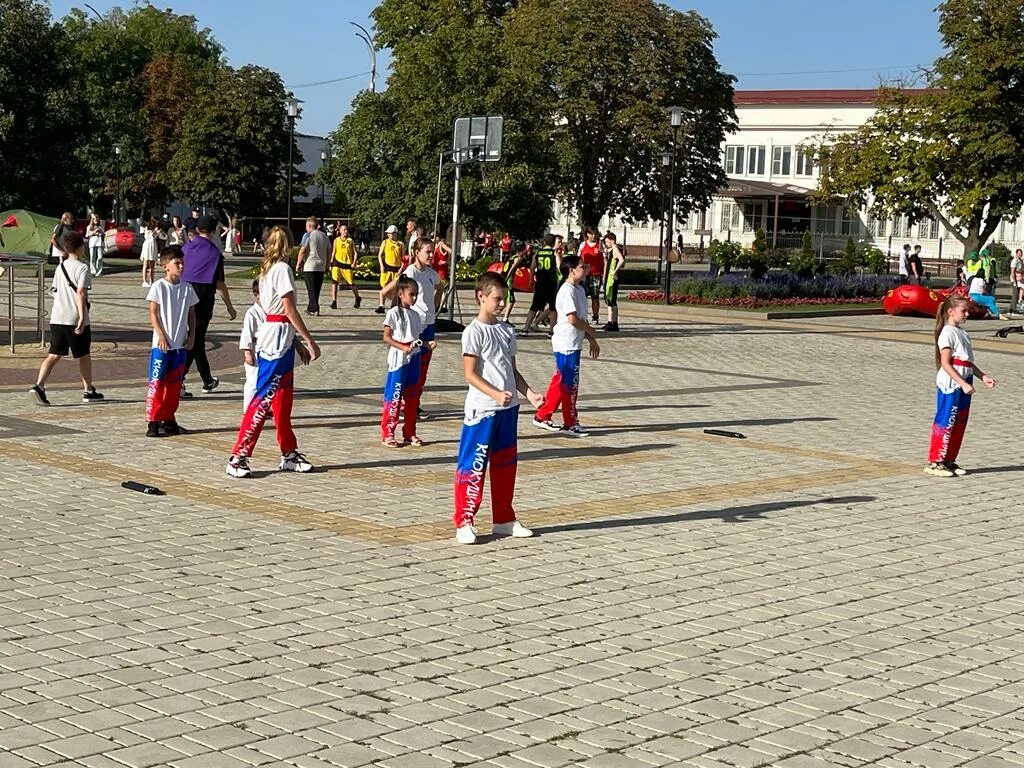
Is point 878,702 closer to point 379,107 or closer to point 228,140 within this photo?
point 379,107

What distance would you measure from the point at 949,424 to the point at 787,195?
73361 mm

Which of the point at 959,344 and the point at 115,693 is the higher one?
the point at 959,344

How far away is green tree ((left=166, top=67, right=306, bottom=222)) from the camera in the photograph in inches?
2452

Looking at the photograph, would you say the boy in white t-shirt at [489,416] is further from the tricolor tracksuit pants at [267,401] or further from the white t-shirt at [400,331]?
the white t-shirt at [400,331]

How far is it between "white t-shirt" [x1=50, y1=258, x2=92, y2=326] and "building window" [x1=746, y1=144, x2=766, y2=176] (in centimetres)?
8235

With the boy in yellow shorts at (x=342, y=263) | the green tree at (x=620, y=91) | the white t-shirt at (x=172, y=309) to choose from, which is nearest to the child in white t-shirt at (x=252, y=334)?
the white t-shirt at (x=172, y=309)

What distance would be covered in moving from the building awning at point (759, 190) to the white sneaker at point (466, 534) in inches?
2851

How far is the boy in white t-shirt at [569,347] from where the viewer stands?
13250mm

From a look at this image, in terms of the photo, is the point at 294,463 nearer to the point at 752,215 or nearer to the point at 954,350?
the point at 954,350

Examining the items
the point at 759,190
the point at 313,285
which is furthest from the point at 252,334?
the point at 759,190

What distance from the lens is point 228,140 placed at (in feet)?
206

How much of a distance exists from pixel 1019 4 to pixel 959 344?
A: 31697mm

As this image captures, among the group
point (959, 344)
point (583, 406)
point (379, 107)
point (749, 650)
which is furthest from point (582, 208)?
point (749, 650)

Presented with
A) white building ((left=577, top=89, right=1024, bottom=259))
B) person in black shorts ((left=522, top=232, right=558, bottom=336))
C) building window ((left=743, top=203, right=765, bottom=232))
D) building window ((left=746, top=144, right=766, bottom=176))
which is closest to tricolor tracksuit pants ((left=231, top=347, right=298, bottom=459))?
person in black shorts ((left=522, top=232, right=558, bottom=336))
